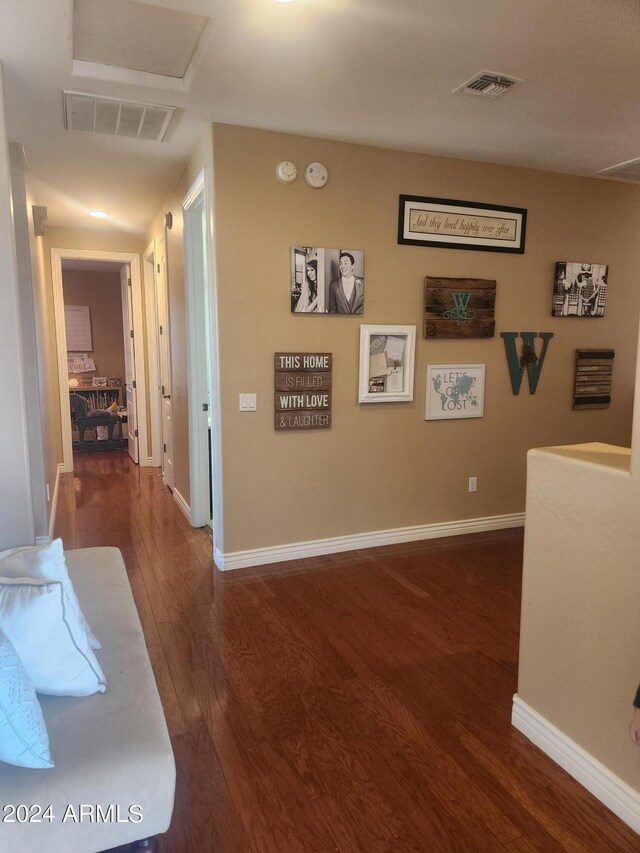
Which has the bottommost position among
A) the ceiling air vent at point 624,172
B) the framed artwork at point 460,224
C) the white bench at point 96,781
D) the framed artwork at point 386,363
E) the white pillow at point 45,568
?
the white bench at point 96,781

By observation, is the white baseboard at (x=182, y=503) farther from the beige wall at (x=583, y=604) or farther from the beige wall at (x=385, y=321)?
the beige wall at (x=583, y=604)

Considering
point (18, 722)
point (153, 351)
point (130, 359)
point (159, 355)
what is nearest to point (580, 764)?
point (18, 722)

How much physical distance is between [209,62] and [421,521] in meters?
2.99

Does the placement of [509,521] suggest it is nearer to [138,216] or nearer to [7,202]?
[7,202]

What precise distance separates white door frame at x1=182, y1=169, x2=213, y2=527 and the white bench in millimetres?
2604

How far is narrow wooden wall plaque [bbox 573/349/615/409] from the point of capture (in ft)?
14.0

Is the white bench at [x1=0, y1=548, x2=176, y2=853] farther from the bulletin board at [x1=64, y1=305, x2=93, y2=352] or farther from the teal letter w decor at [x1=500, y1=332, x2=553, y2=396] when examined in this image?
the bulletin board at [x1=64, y1=305, x2=93, y2=352]

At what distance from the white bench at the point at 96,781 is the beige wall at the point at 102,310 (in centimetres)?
732

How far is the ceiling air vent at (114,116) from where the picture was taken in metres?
2.78

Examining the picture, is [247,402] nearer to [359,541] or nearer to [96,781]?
[359,541]

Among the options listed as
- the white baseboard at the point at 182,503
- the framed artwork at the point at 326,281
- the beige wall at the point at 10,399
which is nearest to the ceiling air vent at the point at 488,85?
the framed artwork at the point at 326,281

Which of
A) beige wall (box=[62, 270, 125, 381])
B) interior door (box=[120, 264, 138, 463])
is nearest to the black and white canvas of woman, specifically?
interior door (box=[120, 264, 138, 463])

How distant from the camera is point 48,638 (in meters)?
1.35

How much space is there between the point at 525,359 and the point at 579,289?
705mm
